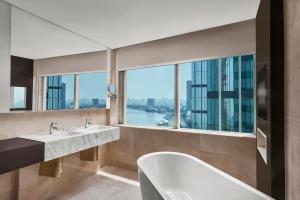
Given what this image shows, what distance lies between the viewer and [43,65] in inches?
91.1

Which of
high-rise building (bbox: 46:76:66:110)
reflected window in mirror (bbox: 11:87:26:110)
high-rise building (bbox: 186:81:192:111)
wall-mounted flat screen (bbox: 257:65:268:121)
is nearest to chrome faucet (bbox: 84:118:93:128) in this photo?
high-rise building (bbox: 46:76:66:110)

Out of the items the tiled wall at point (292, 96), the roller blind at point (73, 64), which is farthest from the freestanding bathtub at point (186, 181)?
the roller blind at point (73, 64)

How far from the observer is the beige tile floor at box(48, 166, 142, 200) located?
2416 mm

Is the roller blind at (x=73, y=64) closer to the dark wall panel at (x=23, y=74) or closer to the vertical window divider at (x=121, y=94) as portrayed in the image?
the dark wall panel at (x=23, y=74)

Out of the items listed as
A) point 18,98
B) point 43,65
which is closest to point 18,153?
point 18,98

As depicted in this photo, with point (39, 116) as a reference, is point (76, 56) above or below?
above

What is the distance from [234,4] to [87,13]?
5.65ft

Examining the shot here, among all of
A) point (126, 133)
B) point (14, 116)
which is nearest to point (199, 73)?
point (126, 133)

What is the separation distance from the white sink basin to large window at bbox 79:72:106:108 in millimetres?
486

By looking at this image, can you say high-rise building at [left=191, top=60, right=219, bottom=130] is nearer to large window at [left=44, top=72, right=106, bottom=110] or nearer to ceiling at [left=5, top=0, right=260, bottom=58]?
ceiling at [left=5, top=0, right=260, bottom=58]

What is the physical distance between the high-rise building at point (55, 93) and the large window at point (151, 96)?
1.33 m

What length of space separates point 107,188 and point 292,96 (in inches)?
103

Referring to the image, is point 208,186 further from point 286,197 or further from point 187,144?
point 187,144

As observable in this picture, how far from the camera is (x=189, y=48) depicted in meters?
2.82
